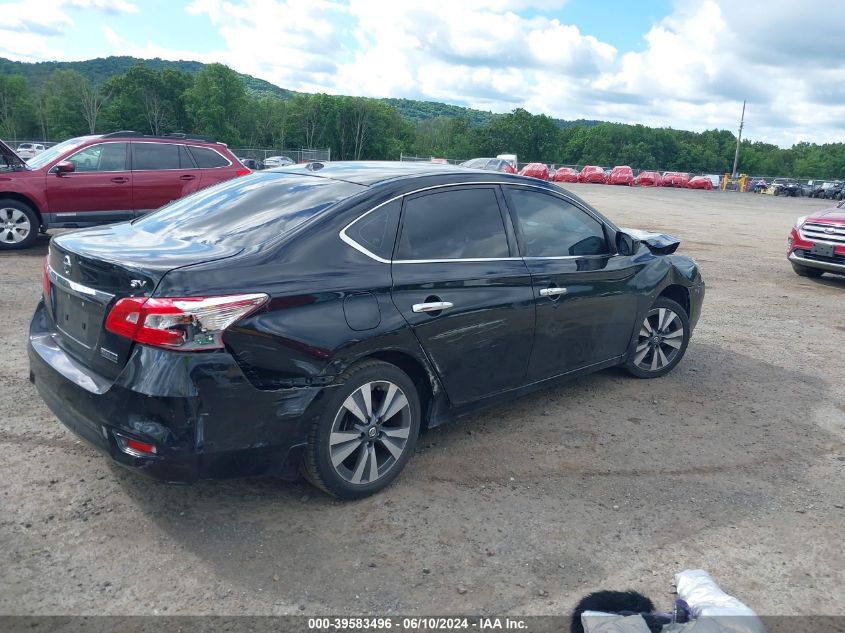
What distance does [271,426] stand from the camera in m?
3.22

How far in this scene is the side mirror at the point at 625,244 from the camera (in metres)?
5.21

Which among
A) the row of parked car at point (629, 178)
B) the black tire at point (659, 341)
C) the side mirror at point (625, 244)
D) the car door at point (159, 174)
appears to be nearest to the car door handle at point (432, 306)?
the side mirror at point (625, 244)

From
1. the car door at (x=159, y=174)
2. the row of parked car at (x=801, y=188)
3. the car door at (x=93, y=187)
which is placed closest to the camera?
the car door at (x=93, y=187)

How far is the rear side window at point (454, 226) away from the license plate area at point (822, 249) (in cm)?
837

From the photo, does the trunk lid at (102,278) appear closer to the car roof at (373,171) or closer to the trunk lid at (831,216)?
the car roof at (373,171)

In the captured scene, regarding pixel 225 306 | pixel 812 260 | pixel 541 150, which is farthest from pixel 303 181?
pixel 541 150

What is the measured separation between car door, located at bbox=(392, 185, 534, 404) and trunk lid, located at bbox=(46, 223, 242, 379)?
972 millimetres

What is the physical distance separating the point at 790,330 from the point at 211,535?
22.7ft

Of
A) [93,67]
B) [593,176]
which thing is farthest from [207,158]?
[93,67]

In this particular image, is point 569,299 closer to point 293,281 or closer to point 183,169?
point 293,281

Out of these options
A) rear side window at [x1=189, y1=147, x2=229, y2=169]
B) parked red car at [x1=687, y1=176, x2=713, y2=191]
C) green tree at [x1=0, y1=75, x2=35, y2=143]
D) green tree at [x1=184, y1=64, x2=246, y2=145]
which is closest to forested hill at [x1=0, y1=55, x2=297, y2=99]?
green tree at [x1=0, y1=75, x2=35, y2=143]

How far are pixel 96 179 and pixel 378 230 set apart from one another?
847 centimetres

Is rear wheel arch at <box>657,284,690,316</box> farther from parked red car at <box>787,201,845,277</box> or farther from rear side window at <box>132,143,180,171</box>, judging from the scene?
rear side window at <box>132,143,180,171</box>

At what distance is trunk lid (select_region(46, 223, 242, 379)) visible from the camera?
10.3 ft
